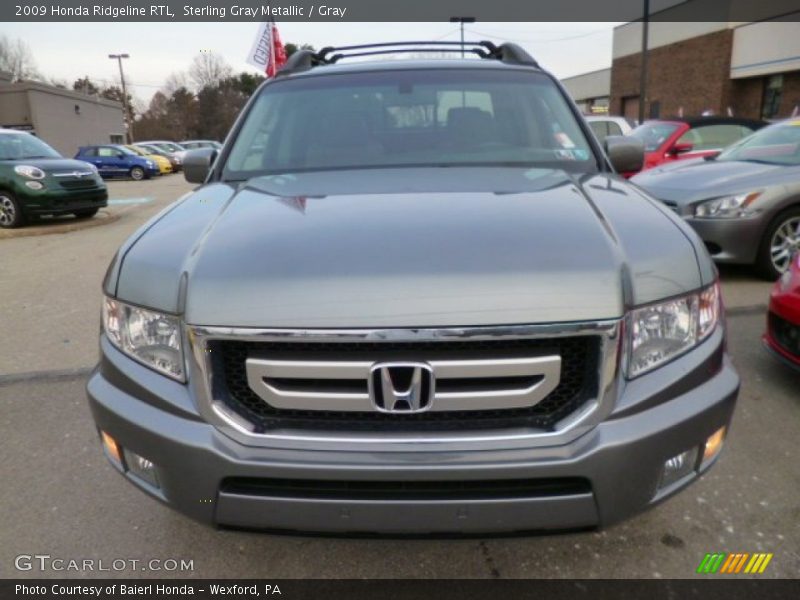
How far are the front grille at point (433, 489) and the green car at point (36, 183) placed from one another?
10862mm

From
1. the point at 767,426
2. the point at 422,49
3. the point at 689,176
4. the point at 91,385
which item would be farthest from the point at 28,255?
the point at 767,426

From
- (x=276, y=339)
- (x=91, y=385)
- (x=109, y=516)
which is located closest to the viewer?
(x=276, y=339)

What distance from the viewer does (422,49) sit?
3.87 metres

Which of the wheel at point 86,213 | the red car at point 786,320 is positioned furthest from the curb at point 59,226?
the red car at point 786,320

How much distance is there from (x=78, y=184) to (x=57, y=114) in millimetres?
34101

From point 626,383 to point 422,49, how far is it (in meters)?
2.83

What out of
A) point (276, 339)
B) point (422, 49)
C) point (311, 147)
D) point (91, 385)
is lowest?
point (91, 385)

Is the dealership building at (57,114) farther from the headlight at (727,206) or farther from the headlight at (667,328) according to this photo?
the headlight at (667,328)

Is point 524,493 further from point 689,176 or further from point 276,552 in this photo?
point 689,176

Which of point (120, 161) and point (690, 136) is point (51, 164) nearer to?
point (690, 136)

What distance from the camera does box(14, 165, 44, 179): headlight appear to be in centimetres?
1044

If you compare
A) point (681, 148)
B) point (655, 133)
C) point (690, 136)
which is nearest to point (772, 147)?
point (681, 148)

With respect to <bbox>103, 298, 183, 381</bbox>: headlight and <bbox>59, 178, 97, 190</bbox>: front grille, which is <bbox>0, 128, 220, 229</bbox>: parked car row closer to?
<bbox>59, 178, 97, 190</bbox>: front grille

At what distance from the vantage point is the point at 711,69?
96.7ft
